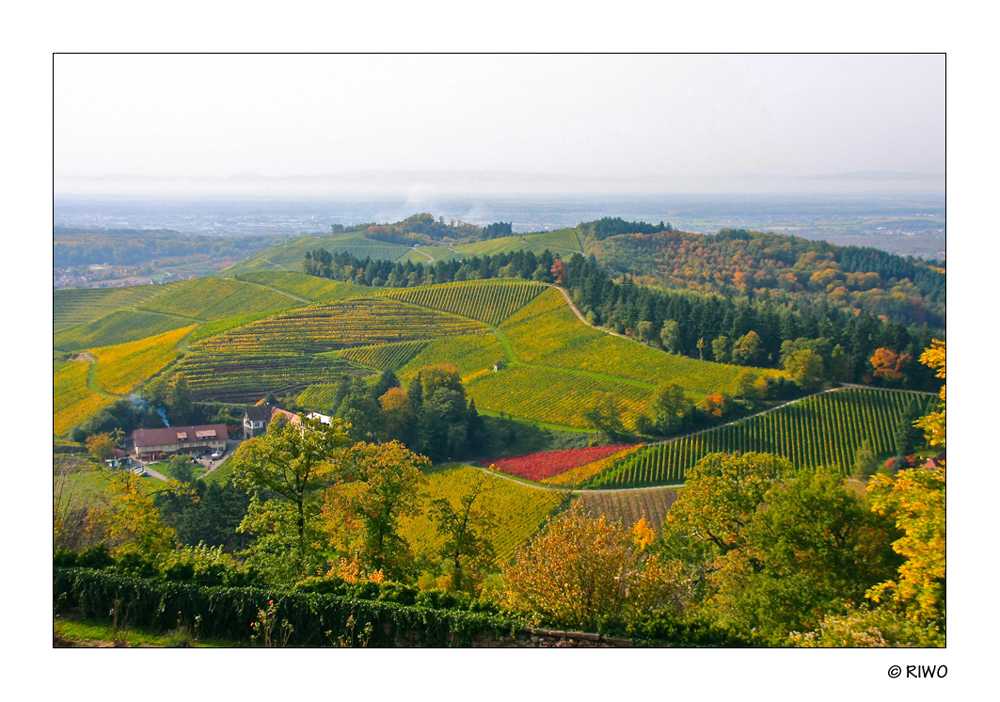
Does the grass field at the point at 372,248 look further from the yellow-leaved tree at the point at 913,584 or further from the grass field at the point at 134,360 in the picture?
the yellow-leaved tree at the point at 913,584

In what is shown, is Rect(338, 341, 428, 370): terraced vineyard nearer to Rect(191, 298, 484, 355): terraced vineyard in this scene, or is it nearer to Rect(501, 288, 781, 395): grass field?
Rect(191, 298, 484, 355): terraced vineyard

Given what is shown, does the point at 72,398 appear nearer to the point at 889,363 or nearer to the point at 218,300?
the point at 218,300

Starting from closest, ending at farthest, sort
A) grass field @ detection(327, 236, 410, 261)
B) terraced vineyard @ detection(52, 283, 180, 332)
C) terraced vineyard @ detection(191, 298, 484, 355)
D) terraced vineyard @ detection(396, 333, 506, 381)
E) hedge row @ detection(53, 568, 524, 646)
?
Result: 1. hedge row @ detection(53, 568, 524, 646)
2. terraced vineyard @ detection(396, 333, 506, 381)
3. terraced vineyard @ detection(191, 298, 484, 355)
4. terraced vineyard @ detection(52, 283, 180, 332)
5. grass field @ detection(327, 236, 410, 261)

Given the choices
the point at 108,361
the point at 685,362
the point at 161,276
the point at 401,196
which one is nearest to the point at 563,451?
the point at 685,362

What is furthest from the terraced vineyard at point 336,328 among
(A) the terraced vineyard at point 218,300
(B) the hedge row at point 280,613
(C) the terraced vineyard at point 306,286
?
(B) the hedge row at point 280,613

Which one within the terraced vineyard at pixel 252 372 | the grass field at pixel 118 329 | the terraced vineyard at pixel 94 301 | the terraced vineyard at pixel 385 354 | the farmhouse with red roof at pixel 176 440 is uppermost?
the terraced vineyard at pixel 94 301

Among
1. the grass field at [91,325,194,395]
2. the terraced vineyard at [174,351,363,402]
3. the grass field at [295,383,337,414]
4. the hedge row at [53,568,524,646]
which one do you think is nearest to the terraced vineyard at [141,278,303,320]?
the grass field at [91,325,194,395]

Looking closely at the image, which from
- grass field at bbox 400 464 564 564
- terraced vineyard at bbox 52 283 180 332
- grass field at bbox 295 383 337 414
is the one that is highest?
terraced vineyard at bbox 52 283 180 332

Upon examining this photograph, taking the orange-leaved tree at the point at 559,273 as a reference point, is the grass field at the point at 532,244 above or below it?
above
